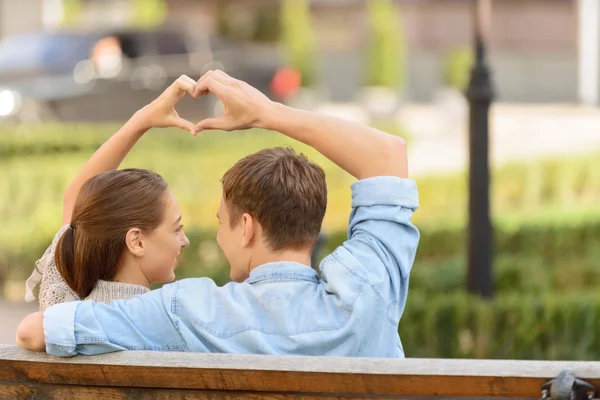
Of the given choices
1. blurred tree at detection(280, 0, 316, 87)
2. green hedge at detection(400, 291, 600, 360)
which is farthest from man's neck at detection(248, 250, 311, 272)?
blurred tree at detection(280, 0, 316, 87)

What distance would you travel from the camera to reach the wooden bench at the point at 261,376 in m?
1.91

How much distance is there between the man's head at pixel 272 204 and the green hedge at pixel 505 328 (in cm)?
256

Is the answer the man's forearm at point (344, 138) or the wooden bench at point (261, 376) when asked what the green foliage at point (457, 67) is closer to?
the man's forearm at point (344, 138)

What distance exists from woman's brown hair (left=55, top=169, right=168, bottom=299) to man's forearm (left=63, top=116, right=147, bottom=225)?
20cm

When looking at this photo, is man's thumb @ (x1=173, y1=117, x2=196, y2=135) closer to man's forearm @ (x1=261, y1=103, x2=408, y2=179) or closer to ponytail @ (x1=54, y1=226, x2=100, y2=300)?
man's forearm @ (x1=261, y1=103, x2=408, y2=179)

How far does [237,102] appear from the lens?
2.35 metres

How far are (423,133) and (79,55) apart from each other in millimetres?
6650

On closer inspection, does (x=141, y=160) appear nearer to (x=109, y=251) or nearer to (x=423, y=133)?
(x=109, y=251)

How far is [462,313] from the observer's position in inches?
189

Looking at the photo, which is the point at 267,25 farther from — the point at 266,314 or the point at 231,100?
the point at 266,314

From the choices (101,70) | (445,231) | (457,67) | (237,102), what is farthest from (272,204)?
(457,67)

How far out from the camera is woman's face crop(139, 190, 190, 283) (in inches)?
96.9

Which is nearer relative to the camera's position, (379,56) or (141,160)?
(141,160)

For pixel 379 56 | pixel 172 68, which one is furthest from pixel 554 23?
pixel 172 68
